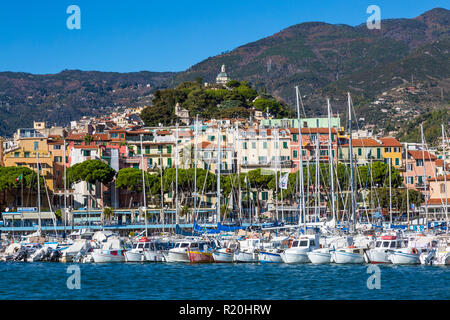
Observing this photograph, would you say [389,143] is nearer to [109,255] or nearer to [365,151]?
[365,151]

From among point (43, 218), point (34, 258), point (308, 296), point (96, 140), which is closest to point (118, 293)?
point (308, 296)

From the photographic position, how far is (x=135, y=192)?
95750mm

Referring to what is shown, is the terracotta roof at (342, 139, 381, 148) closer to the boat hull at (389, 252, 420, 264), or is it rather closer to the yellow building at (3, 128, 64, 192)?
the yellow building at (3, 128, 64, 192)

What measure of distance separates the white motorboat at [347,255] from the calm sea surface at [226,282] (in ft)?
3.39

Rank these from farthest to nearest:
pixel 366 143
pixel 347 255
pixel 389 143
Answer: pixel 389 143 → pixel 366 143 → pixel 347 255

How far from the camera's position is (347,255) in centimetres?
4441

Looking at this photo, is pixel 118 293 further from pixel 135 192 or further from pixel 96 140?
pixel 96 140

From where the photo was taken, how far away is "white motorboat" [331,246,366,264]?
1748 inches

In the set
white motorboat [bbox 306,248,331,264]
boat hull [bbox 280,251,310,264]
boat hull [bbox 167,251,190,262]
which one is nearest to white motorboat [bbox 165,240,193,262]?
boat hull [bbox 167,251,190,262]

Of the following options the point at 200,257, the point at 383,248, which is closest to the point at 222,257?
the point at 200,257

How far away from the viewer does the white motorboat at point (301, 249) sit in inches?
1786

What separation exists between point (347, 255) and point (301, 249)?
2.74 meters
